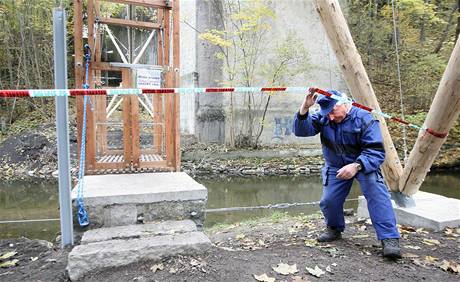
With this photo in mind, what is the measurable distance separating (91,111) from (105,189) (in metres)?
1.23

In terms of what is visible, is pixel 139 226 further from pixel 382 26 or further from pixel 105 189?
pixel 382 26

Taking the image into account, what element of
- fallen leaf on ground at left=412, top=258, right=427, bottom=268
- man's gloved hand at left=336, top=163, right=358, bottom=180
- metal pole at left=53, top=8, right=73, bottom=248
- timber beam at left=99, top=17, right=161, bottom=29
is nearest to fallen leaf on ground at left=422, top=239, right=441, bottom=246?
fallen leaf on ground at left=412, top=258, right=427, bottom=268

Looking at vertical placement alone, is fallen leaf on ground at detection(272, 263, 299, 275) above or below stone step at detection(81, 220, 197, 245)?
below

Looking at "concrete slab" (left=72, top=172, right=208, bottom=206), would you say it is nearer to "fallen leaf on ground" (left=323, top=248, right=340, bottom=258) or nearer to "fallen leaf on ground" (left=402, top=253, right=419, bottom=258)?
"fallen leaf on ground" (left=323, top=248, right=340, bottom=258)

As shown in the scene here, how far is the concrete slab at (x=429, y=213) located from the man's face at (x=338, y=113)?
1.78 m

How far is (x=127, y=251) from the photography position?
2.85 meters

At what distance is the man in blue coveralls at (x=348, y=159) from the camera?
128 inches

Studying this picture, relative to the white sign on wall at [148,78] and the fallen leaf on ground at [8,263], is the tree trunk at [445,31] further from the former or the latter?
the fallen leaf on ground at [8,263]

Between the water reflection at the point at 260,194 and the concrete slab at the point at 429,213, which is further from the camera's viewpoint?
the water reflection at the point at 260,194

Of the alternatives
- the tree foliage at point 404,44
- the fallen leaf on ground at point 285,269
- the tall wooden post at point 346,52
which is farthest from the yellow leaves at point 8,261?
the tree foliage at point 404,44

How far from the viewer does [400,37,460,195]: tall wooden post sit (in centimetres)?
354

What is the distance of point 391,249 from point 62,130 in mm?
2961

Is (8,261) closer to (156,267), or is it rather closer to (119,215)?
(119,215)

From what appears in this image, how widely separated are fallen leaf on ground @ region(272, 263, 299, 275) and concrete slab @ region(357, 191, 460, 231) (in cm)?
211
